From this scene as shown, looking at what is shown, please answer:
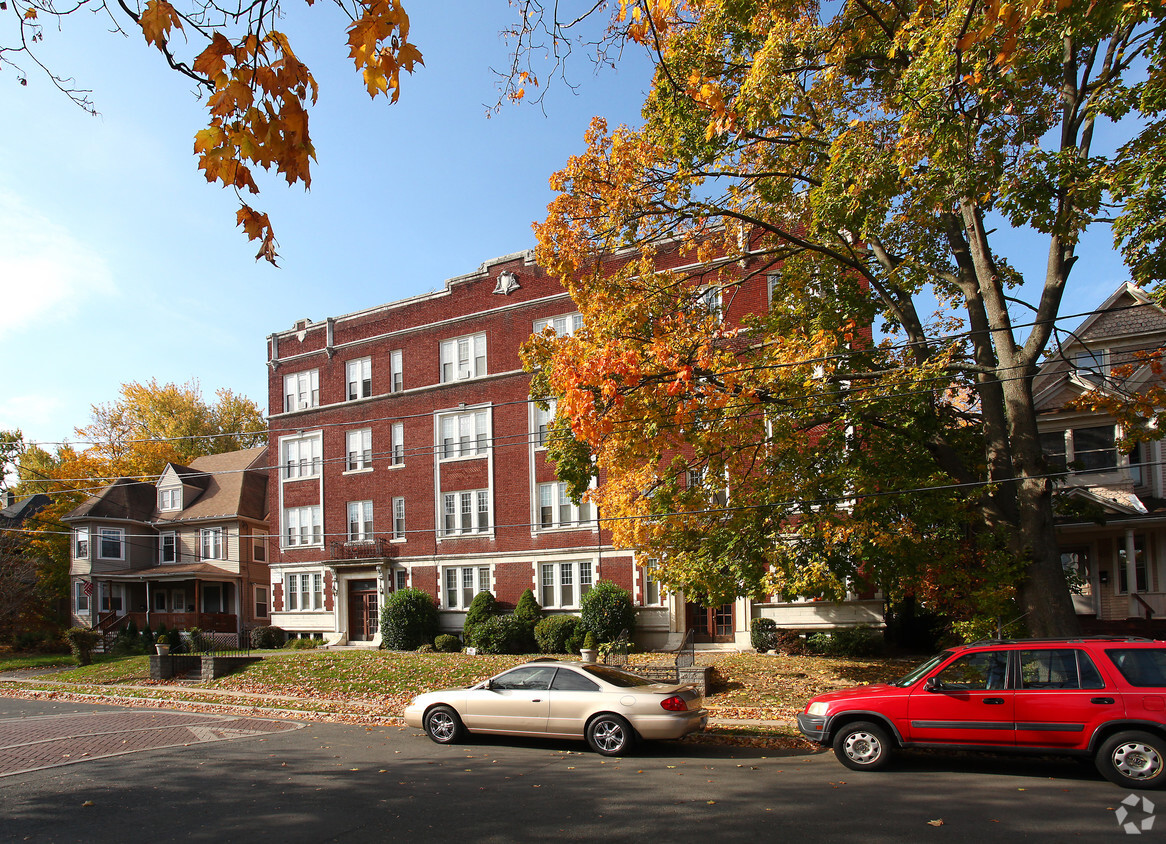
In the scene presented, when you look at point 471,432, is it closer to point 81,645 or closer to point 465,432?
point 465,432

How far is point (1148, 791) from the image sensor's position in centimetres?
895

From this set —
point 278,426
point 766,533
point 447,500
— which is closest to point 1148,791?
point 766,533

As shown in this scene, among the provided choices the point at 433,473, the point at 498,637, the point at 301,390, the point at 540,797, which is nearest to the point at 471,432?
the point at 433,473

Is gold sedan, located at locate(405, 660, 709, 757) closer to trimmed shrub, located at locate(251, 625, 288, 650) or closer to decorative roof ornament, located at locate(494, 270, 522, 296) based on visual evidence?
decorative roof ornament, located at locate(494, 270, 522, 296)

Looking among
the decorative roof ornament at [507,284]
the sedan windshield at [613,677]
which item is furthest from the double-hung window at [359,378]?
the sedan windshield at [613,677]

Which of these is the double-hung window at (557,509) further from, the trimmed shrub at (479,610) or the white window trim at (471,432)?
the trimmed shrub at (479,610)

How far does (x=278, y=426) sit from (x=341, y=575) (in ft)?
27.9

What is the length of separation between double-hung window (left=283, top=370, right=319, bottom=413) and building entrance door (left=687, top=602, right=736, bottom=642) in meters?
20.4

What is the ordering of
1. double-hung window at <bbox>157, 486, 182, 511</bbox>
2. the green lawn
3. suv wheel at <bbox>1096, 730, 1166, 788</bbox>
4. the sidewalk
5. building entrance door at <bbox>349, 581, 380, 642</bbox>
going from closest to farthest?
suv wheel at <bbox>1096, 730, 1166, 788</bbox>
the sidewalk
the green lawn
building entrance door at <bbox>349, 581, 380, 642</bbox>
double-hung window at <bbox>157, 486, 182, 511</bbox>

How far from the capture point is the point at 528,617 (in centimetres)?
2872

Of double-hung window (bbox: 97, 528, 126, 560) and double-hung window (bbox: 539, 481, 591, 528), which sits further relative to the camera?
double-hung window (bbox: 97, 528, 126, 560)

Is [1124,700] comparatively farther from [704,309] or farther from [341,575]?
[341,575]

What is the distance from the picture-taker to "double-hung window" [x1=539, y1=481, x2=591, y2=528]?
2981cm

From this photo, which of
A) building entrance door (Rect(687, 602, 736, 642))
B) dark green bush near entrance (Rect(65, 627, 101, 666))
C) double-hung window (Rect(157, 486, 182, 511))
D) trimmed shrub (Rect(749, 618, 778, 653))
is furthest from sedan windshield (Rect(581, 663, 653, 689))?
double-hung window (Rect(157, 486, 182, 511))
